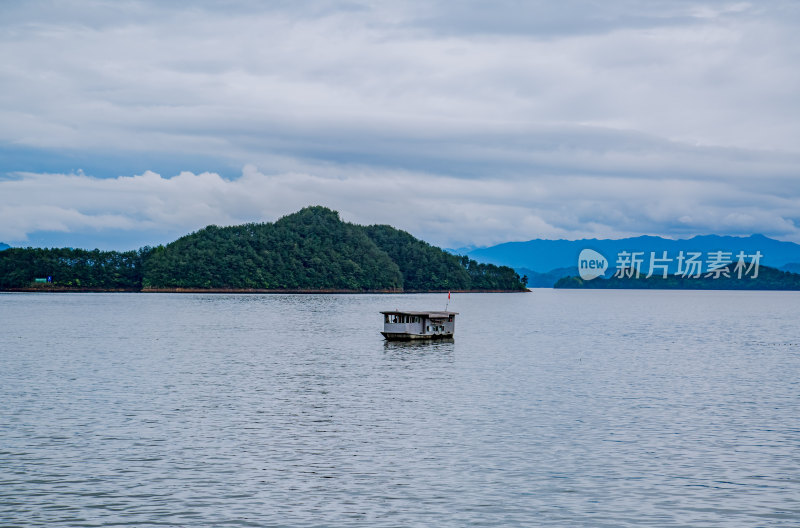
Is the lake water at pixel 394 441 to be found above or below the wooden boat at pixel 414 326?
below

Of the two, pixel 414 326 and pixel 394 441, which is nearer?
pixel 394 441

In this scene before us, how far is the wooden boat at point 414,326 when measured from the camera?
346 feet

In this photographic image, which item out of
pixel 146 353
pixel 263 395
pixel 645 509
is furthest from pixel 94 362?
pixel 645 509

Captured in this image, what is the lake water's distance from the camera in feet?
90.2

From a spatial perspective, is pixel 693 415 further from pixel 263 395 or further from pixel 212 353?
pixel 212 353

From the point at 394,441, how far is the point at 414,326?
223 ft

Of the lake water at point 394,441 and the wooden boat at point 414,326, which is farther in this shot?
the wooden boat at point 414,326

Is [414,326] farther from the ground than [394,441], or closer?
farther from the ground

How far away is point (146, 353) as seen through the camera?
8519 centimetres

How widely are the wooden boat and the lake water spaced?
79.5 feet

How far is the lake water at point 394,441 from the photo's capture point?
2750cm

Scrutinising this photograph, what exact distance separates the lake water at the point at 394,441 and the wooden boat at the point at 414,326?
24241 mm

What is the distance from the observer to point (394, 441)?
128 feet

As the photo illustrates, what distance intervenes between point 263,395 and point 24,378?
21.3 meters
